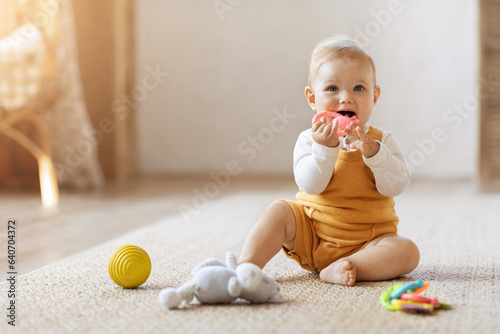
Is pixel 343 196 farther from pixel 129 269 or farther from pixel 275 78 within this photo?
A: pixel 275 78

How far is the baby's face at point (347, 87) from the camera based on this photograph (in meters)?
0.95

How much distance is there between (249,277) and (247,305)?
0.12 feet

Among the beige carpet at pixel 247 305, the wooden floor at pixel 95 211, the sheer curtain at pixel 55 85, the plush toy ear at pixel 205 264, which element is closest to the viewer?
the beige carpet at pixel 247 305

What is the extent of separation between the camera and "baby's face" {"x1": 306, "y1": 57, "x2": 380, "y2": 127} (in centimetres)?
95

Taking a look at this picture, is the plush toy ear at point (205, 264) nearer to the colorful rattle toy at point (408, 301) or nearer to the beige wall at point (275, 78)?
the colorful rattle toy at point (408, 301)

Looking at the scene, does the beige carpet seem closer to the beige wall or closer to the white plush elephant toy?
the white plush elephant toy

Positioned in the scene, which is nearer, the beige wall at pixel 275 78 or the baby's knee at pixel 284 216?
the baby's knee at pixel 284 216

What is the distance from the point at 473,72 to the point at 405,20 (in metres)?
0.37

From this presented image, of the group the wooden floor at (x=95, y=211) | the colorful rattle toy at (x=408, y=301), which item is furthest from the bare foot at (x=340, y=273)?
the wooden floor at (x=95, y=211)

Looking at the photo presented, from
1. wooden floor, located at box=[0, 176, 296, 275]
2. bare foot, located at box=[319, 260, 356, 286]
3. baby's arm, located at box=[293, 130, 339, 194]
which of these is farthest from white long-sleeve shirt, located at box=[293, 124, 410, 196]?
wooden floor, located at box=[0, 176, 296, 275]

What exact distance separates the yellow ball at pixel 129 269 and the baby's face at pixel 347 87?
0.36m

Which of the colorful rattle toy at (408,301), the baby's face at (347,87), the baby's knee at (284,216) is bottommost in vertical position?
the colorful rattle toy at (408,301)

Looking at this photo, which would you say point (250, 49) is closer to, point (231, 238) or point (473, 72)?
point (473, 72)

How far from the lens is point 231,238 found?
1.34m
